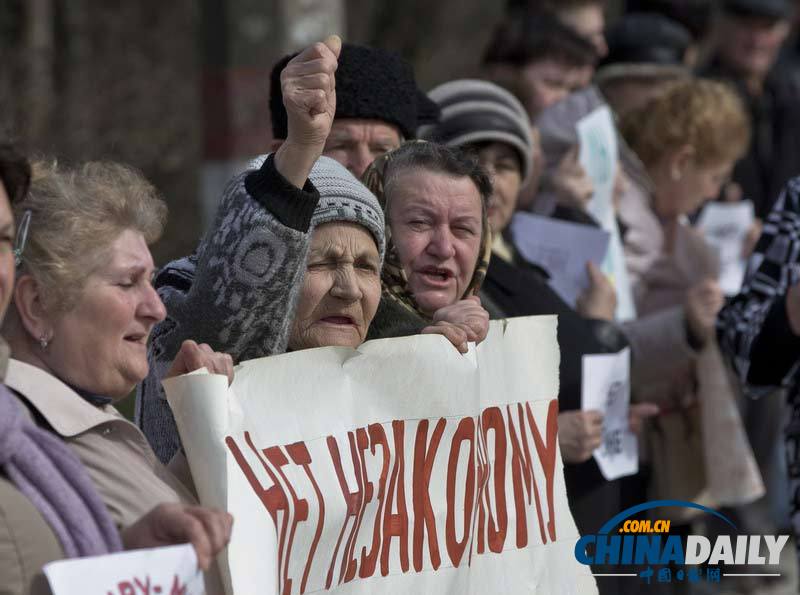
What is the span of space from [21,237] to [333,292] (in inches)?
33.6

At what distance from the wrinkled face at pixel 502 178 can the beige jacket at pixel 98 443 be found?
2.20 m

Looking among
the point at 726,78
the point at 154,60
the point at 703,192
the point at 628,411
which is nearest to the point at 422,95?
the point at 628,411

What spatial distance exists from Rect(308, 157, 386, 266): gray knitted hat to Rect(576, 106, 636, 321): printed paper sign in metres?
2.45

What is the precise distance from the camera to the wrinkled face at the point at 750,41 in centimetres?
860

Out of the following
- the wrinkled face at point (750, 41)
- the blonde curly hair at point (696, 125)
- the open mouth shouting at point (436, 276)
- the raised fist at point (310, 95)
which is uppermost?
the wrinkled face at point (750, 41)

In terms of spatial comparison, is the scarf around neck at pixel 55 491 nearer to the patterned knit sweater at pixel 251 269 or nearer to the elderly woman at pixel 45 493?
the elderly woman at pixel 45 493

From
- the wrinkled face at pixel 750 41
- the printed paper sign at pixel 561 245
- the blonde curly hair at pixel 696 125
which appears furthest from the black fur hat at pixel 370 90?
the wrinkled face at pixel 750 41

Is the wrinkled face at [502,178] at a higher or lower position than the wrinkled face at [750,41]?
lower

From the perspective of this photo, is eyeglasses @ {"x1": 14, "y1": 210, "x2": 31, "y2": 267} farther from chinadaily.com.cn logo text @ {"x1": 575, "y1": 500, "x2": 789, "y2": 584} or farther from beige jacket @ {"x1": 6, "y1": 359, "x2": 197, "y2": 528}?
chinadaily.com.cn logo text @ {"x1": 575, "y1": 500, "x2": 789, "y2": 584}

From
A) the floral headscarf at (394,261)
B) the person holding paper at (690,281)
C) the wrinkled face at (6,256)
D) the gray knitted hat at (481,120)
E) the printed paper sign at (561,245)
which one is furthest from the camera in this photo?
the person holding paper at (690,281)

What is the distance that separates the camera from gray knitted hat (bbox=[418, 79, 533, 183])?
500 centimetres

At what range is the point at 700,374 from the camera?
5902 mm

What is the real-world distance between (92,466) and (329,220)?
0.92m

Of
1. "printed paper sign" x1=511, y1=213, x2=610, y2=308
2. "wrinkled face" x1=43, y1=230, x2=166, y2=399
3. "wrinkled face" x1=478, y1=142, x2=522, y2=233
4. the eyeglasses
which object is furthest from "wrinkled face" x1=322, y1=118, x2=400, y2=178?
the eyeglasses
